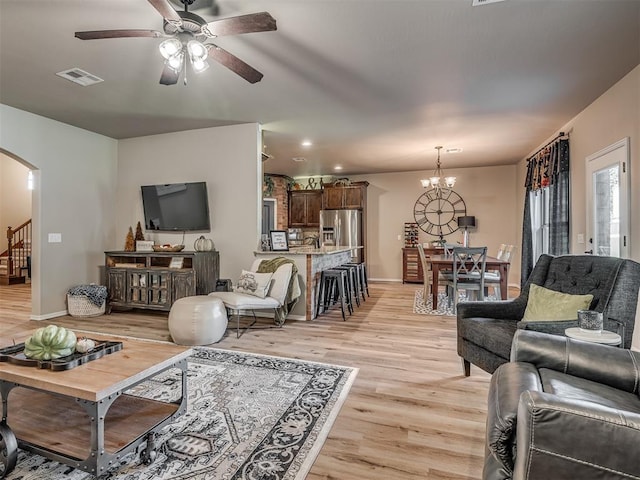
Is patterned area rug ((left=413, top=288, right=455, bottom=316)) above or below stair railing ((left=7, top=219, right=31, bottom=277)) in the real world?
below

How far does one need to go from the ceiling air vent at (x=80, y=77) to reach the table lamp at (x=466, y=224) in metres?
6.89

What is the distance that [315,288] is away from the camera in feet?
15.2

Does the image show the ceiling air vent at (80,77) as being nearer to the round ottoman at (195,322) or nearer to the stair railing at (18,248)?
the round ottoman at (195,322)

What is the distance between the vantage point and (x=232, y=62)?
7.91 feet

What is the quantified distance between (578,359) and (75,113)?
221 inches

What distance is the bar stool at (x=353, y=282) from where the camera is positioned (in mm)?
5090

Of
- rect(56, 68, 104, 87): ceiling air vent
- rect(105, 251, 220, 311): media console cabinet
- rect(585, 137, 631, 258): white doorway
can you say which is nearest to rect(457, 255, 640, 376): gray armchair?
rect(585, 137, 631, 258): white doorway

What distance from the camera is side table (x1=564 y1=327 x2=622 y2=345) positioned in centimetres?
176

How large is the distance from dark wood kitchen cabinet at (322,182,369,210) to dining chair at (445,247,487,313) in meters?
3.42

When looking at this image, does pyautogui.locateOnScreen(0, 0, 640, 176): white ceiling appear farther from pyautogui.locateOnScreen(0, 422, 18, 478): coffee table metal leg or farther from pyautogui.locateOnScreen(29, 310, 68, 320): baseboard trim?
pyautogui.locateOnScreen(29, 310, 68, 320): baseboard trim

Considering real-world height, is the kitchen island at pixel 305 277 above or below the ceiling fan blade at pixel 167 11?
below

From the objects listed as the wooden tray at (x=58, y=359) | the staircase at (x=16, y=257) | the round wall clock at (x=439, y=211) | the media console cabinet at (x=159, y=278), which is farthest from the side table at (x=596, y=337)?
the staircase at (x=16, y=257)

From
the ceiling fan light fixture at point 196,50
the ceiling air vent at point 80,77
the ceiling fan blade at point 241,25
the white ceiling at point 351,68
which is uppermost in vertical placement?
the ceiling air vent at point 80,77

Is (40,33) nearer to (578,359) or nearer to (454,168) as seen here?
(578,359)
